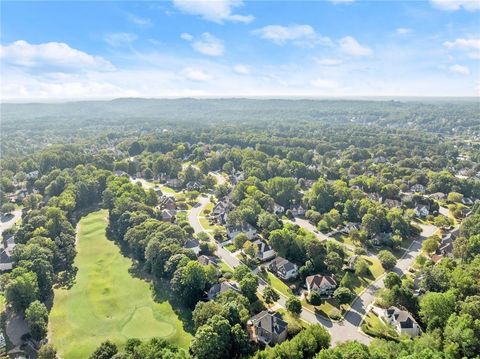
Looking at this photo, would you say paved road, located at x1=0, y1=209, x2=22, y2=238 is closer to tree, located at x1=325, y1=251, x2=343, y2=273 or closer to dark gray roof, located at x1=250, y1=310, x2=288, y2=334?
dark gray roof, located at x1=250, y1=310, x2=288, y2=334

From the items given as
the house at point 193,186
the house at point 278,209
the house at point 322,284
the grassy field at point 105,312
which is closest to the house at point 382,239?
the house at point 322,284

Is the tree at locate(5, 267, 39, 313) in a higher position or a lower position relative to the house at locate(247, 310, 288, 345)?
higher

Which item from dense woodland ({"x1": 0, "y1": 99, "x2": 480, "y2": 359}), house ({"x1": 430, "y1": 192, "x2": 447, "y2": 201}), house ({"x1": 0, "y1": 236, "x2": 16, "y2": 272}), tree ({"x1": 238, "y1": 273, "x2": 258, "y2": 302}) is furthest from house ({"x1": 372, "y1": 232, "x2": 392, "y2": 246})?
house ({"x1": 0, "y1": 236, "x2": 16, "y2": 272})

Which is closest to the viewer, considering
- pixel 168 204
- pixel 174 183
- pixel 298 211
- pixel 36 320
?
pixel 36 320

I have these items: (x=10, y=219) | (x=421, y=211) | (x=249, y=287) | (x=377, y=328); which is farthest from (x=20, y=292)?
(x=421, y=211)

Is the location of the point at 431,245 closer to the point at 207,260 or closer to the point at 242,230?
the point at 242,230

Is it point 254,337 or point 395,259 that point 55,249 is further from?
point 395,259

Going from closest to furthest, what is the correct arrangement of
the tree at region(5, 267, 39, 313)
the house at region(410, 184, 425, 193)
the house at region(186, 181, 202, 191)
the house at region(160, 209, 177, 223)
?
1. the tree at region(5, 267, 39, 313)
2. the house at region(160, 209, 177, 223)
3. the house at region(410, 184, 425, 193)
4. the house at region(186, 181, 202, 191)
